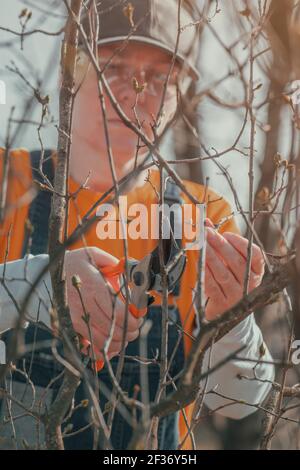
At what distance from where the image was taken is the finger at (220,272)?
6.59ft

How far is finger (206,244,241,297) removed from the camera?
201 cm

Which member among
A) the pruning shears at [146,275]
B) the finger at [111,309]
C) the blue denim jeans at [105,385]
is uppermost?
the pruning shears at [146,275]

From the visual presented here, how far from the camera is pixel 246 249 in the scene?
6.56 feet

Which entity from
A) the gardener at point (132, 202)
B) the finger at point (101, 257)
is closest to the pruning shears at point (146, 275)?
the finger at point (101, 257)

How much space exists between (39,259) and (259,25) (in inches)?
30.2

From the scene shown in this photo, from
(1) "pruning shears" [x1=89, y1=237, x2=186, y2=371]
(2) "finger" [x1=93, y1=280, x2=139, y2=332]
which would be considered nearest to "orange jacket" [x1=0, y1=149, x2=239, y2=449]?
(1) "pruning shears" [x1=89, y1=237, x2=186, y2=371]

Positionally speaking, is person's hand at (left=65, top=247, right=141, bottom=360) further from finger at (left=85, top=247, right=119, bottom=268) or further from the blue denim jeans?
the blue denim jeans

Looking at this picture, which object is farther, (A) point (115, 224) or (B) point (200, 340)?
(A) point (115, 224)
